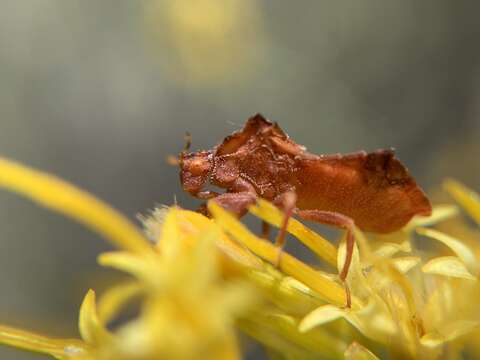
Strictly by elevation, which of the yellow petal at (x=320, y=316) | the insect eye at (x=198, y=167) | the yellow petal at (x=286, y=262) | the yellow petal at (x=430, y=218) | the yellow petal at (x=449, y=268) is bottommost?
the yellow petal at (x=320, y=316)

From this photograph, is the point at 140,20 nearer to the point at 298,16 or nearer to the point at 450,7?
the point at 298,16

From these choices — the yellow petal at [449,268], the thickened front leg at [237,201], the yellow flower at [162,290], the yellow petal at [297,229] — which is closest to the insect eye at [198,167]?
the thickened front leg at [237,201]

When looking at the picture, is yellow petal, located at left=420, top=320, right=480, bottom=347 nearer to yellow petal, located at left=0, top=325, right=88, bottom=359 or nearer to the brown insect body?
the brown insect body

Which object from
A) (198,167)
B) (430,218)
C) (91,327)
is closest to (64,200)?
(91,327)

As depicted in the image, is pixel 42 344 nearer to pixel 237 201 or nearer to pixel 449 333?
pixel 237 201

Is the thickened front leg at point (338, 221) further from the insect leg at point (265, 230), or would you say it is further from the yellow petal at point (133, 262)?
the yellow petal at point (133, 262)

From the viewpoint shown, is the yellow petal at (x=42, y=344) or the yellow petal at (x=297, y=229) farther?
the yellow petal at (x=297, y=229)

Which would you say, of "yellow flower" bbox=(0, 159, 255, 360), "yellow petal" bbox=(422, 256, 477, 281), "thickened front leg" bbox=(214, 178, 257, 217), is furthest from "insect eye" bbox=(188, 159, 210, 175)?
"yellow flower" bbox=(0, 159, 255, 360)

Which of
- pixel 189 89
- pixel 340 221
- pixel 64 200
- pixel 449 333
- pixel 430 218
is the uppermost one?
pixel 189 89
